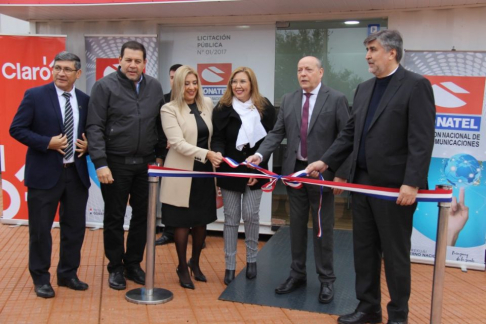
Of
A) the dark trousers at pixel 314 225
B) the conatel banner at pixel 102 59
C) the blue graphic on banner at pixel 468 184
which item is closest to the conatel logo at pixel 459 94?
the blue graphic on banner at pixel 468 184

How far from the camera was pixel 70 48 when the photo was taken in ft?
22.3

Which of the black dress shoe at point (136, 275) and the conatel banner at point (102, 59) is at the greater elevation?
the conatel banner at point (102, 59)

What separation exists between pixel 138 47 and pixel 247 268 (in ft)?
7.63

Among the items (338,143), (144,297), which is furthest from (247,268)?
(338,143)

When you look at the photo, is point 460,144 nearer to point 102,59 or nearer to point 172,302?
point 172,302

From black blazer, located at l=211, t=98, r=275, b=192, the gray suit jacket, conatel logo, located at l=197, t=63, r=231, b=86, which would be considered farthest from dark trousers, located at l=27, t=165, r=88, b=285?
conatel logo, located at l=197, t=63, r=231, b=86

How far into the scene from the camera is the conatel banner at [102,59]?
6.40 m

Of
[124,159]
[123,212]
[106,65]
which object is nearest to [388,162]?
[124,159]

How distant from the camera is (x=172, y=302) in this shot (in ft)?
14.2

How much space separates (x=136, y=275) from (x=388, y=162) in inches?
104

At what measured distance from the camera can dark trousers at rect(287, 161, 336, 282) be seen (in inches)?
172

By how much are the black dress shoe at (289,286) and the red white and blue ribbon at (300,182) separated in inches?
24.2

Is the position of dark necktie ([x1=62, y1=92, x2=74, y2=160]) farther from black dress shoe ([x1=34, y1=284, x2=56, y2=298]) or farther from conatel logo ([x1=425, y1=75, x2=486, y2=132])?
conatel logo ([x1=425, y1=75, x2=486, y2=132])

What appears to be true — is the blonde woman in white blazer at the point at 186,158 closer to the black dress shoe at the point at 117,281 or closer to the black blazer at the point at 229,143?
the black blazer at the point at 229,143
